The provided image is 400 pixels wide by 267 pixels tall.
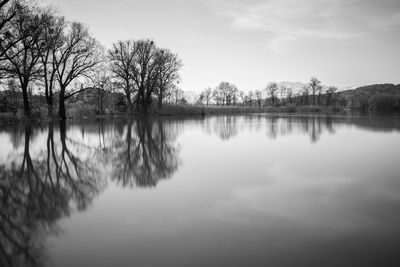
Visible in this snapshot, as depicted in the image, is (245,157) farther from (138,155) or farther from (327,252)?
(327,252)

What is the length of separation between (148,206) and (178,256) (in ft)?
4.42

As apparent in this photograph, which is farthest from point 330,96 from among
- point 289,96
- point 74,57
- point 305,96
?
point 74,57

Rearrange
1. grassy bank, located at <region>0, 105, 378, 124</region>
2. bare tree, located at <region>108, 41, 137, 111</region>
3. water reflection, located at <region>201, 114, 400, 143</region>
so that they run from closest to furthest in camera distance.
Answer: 1. water reflection, located at <region>201, 114, 400, 143</region>
2. grassy bank, located at <region>0, 105, 378, 124</region>
3. bare tree, located at <region>108, 41, 137, 111</region>

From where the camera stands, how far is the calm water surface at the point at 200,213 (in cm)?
247

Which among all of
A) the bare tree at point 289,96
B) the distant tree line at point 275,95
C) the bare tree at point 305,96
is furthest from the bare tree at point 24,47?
the bare tree at point 289,96

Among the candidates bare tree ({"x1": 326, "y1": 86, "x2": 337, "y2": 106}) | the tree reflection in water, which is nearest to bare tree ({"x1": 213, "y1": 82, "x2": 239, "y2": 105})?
bare tree ({"x1": 326, "y1": 86, "x2": 337, "y2": 106})

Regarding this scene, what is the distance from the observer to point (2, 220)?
130 inches

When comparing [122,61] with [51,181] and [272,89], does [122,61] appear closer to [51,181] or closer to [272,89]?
[51,181]

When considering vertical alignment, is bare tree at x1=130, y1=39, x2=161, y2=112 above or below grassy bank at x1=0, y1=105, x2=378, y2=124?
above

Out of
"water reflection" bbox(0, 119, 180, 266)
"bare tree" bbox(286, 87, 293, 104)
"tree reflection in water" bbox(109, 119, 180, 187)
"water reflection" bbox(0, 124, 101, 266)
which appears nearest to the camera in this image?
"water reflection" bbox(0, 124, 101, 266)

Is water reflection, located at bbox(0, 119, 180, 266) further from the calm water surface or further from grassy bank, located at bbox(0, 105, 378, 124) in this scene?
grassy bank, located at bbox(0, 105, 378, 124)

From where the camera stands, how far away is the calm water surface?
2.47 meters

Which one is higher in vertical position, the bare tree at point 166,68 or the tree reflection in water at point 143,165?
the bare tree at point 166,68

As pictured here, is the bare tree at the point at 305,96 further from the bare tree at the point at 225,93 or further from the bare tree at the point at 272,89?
the bare tree at the point at 225,93
